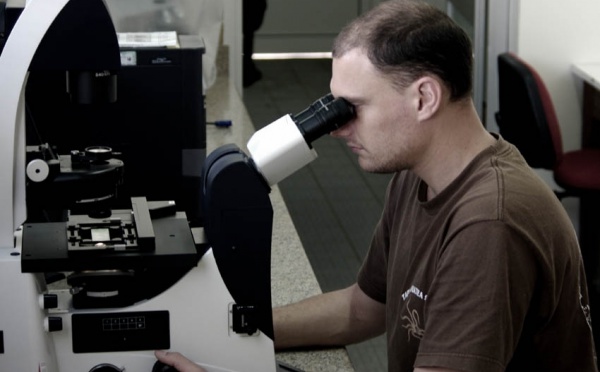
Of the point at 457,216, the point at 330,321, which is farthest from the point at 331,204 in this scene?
the point at 457,216

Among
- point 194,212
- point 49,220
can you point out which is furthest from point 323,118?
point 194,212

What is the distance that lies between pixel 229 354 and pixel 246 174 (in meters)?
0.25

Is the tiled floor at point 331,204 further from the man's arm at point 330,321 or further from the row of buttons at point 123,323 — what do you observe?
the row of buttons at point 123,323

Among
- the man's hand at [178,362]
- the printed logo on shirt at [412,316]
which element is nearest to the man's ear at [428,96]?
the printed logo on shirt at [412,316]

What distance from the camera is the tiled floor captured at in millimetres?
3805

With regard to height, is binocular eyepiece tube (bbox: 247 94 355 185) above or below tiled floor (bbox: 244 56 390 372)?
above

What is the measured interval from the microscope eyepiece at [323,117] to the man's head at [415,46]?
7 cm

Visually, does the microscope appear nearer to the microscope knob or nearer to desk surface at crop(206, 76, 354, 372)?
the microscope knob

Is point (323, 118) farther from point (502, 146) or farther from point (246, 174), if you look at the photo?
point (502, 146)

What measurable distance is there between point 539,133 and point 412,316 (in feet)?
7.93

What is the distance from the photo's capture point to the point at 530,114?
377cm

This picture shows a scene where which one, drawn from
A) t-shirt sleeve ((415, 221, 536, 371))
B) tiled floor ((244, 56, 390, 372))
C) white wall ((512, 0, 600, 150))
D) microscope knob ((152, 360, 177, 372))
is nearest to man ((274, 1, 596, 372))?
t-shirt sleeve ((415, 221, 536, 371))

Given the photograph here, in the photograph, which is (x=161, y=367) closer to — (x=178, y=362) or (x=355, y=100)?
(x=178, y=362)

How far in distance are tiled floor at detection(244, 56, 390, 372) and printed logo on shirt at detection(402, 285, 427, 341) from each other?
1.70 m
